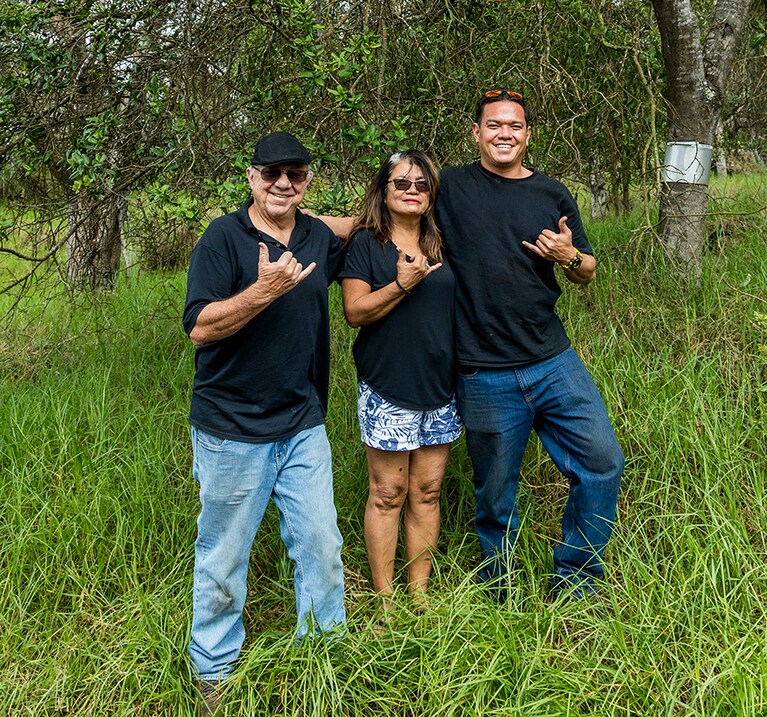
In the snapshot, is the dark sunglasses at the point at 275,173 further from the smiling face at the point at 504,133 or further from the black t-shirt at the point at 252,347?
the smiling face at the point at 504,133

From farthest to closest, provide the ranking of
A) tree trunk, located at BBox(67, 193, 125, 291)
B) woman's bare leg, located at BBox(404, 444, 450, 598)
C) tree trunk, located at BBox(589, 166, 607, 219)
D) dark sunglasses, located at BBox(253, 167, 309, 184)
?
tree trunk, located at BBox(589, 166, 607, 219) → tree trunk, located at BBox(67, 193, 125, 291) → woman's bare leg, located at BBox(404, 444, 450, 598) → dark sunglasses, located at BBox(253, 167, 309, 184)

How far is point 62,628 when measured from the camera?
123 inches

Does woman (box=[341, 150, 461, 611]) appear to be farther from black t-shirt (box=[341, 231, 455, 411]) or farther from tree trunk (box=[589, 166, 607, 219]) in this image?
tree trunk (box=[589, 166, 607, 219])

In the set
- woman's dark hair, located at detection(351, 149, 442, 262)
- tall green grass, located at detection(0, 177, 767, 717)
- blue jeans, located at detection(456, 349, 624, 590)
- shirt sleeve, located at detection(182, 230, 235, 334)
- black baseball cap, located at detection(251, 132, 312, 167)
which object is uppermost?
black baseball cap, located at detection(251, 132, 312, 167)

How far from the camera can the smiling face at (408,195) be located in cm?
297

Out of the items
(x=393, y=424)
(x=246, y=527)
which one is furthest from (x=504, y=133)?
(x=246, y=527)

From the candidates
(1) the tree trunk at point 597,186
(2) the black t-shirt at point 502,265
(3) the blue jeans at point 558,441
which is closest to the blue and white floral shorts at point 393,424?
(3) the blue jeans at point 558,441

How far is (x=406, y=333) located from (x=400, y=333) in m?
0.02

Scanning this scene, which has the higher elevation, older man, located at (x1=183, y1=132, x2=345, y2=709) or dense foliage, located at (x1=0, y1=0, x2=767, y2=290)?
dense foliage, located at (x1=0, y1=0, x2=767, y2=290)

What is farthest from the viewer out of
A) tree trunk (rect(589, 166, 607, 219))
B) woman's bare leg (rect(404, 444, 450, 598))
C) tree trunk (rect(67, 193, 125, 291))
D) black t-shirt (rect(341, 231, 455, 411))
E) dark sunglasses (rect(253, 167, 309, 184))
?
tree trunk (rect(589, 166, 607, 219))

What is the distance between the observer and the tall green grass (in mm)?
2703

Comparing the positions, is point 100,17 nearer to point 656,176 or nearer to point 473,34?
point 473,34

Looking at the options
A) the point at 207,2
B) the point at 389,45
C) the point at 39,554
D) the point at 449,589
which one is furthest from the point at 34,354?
the point at 449,589

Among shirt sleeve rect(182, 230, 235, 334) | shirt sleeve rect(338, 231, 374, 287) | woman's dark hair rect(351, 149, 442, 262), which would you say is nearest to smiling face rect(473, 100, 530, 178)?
woman's dark hair rect(351, 149, 442, 262)
